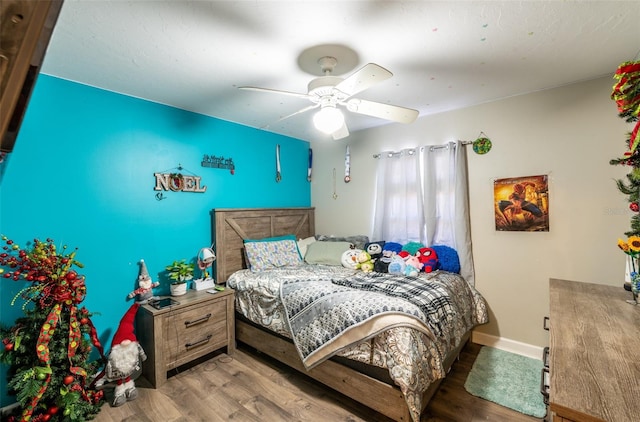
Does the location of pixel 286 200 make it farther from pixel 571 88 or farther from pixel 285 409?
pixel 571 88

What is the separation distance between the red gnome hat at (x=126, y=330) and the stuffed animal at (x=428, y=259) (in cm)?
259

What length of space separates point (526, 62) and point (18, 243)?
12.5 ft

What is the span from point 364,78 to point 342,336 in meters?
1.66

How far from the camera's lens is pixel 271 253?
10.5 feet

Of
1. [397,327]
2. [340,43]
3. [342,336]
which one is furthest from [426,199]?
[340,43]

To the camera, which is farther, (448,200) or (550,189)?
(448,200)

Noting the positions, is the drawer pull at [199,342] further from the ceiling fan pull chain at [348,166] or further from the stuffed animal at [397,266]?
the ceiling fan pull chain at [348,166]

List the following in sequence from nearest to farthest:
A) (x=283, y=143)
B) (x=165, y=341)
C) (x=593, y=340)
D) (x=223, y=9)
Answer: (x=593, y=340), (x=223, y=9), (x=165, y=341), (x=283, y=143)

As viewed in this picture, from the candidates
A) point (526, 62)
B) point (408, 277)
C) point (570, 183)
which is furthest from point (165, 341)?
point (570, 183)

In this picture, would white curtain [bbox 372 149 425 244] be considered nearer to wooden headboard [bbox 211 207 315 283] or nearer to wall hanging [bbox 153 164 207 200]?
wooden headboard [bbox 211 207 315 283]

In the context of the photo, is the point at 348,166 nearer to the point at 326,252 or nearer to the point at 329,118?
the point at 326,252

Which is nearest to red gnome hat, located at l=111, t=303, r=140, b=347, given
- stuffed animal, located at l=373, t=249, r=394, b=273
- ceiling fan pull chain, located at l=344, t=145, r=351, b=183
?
stuffed animal, located at l=373, t=249, r=394, b=273

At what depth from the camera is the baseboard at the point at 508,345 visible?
8.34 feet

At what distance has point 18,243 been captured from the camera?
1931mm
